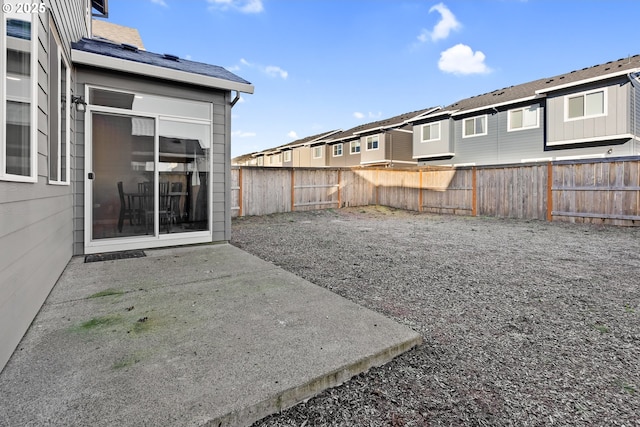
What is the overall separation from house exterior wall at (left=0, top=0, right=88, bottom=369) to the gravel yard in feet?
4.97

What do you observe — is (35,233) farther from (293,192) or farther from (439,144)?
(439,144)

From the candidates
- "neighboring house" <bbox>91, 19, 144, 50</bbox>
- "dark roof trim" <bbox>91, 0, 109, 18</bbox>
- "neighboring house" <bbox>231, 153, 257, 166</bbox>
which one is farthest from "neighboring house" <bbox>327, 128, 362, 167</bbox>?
"dark roof trim" <bbox>91, 0, 109, 18</bbox>

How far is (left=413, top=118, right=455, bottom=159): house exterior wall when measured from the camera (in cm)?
1672

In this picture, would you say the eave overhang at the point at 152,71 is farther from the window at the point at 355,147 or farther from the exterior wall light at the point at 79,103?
the window at the point at 355,147

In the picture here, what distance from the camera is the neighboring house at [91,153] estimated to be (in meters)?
1.78

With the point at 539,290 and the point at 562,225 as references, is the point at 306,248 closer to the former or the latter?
the point at 539,290

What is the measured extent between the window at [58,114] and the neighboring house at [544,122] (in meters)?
15.5

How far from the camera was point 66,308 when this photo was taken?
231cm

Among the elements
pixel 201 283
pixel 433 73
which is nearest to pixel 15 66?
pixel 201 283

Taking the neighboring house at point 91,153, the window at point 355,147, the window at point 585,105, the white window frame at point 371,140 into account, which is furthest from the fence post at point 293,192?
the window at point 355,147

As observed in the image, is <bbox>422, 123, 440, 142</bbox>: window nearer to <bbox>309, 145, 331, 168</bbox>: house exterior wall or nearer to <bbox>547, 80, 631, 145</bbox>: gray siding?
<bbox>547, 80, 631, 145</bbox>: gray siding

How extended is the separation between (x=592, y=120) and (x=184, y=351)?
15.7 meters

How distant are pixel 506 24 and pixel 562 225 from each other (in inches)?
377

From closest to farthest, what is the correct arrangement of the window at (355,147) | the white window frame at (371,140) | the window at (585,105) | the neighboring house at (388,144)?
1. the window at (585,105)
2. the neighboring house at (388,144)
3. the white window frame at (371,140)
4. the window at (355,147)
